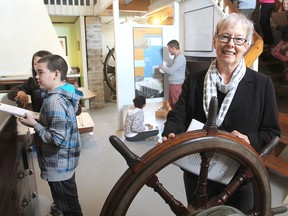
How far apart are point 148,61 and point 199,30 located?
34.5 inches

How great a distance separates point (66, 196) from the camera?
1.74 metres

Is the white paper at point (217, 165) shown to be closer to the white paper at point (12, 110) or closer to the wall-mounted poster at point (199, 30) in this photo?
the white paper at point (12, 110)

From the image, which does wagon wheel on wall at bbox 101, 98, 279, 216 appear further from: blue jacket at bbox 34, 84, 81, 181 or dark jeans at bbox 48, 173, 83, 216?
dark jeans at bbox 48, 173, 83, 216

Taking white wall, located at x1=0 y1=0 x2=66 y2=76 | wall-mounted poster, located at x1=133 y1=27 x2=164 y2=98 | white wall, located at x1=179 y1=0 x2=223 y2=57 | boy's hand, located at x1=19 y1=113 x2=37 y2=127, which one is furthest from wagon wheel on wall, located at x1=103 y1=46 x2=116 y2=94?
boy's hand, located at x1=19 y1=113 x2=37 y2=127

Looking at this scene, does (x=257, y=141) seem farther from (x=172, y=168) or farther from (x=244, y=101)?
(x=172, y=168)

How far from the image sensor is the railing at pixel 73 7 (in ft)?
18.5

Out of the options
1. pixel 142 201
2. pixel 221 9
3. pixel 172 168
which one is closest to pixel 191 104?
pixel 142 201

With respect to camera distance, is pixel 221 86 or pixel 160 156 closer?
pixel 160 156

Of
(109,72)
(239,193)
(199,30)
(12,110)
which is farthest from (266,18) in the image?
(109,72)

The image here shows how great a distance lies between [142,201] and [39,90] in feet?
4.30

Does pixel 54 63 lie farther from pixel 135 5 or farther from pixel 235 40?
pixel 135 5

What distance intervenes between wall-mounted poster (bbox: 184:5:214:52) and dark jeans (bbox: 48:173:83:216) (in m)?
2.53

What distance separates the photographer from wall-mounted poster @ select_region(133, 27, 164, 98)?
3920 millimetres

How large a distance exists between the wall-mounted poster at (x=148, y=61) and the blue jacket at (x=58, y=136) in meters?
2.41
